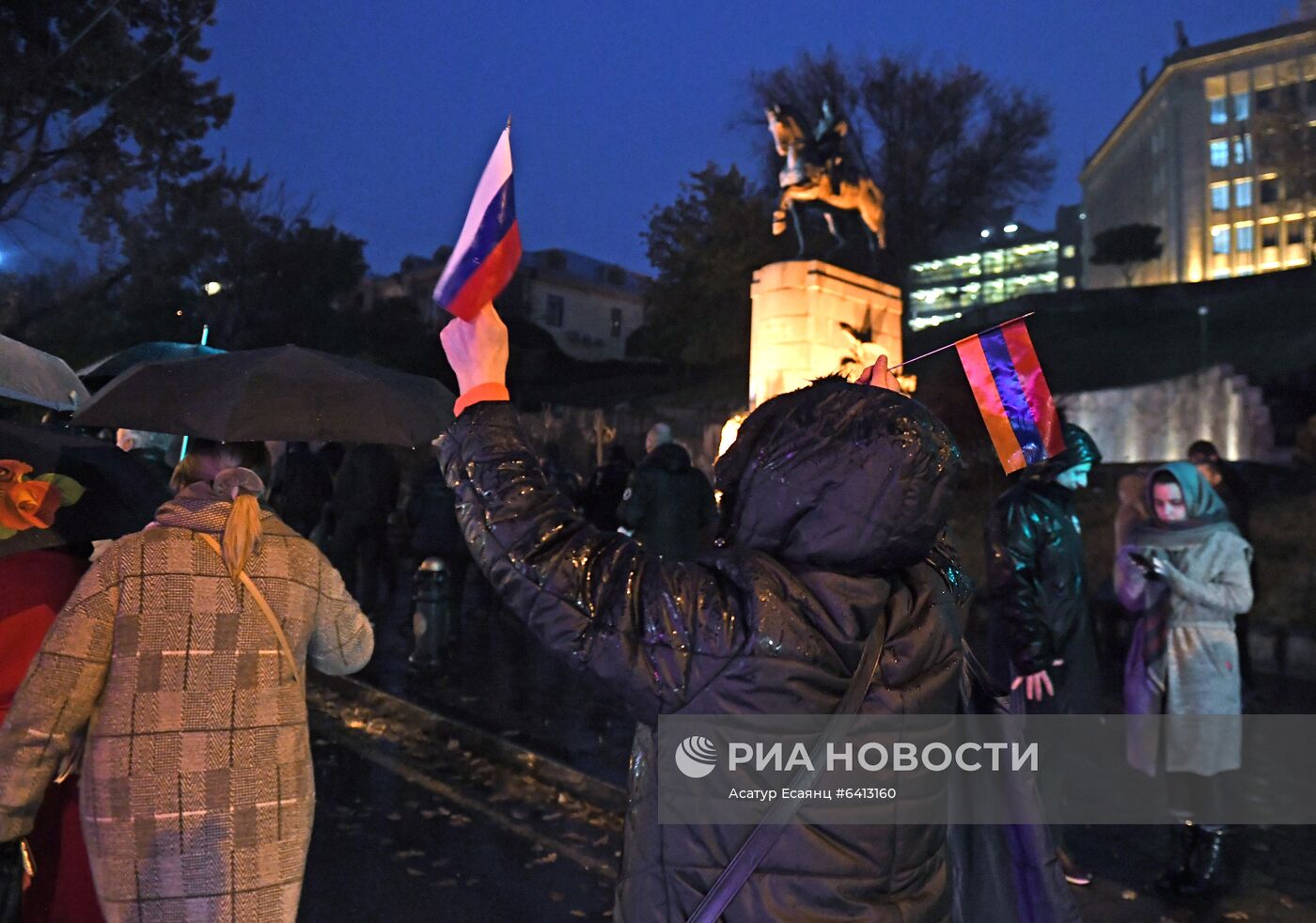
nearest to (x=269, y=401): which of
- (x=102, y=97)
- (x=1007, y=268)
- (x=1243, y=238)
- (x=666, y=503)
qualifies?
(x=666, y=503)

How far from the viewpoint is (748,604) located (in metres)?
1.63

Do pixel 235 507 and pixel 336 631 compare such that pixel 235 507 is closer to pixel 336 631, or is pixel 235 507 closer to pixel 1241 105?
pixel 336 631

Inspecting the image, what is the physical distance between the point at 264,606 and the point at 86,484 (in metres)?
1.04

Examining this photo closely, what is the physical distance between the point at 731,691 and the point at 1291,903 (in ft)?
13.3

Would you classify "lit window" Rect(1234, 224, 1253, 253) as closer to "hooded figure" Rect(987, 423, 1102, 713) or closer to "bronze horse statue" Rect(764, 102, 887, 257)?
"bronze horse statue" Rect(764, 102, 887, 257)

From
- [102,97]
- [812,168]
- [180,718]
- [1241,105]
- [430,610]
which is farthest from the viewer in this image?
[1241,105]

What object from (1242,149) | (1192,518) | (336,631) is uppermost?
(1242,149)

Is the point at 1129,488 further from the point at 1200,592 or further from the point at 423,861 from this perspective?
the point at 423,861

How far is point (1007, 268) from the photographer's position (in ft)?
227

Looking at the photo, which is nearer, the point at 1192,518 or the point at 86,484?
the point at 86,484

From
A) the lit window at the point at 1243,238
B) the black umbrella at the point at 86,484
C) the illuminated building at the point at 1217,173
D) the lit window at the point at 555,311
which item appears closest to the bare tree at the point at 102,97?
the black umbrella at the point at 86,484

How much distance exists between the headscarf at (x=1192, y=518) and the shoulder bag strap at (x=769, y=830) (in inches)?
140

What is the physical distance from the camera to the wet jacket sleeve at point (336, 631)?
2.76 m

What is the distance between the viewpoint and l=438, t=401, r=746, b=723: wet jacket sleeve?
1.63 metres
